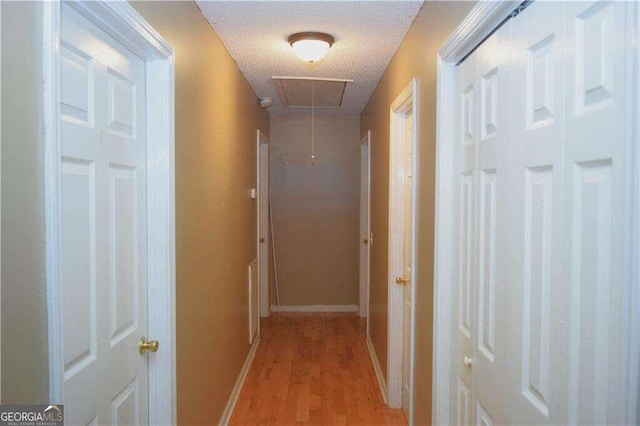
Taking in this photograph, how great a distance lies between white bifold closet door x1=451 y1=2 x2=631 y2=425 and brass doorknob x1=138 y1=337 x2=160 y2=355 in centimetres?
115

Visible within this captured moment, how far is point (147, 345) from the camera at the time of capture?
178cm

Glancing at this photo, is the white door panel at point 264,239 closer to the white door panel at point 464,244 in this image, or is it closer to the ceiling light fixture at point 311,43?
the ceiling light fixture at point 311,43

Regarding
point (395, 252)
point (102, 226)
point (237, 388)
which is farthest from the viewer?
point (237, 388)

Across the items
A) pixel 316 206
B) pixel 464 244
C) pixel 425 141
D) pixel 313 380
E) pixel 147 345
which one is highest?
pixel 425 141

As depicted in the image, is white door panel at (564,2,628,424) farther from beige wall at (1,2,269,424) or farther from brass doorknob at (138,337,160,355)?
brass doorknob at (138,337,160,355)

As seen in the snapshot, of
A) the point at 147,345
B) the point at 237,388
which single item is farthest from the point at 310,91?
the point at 147,345

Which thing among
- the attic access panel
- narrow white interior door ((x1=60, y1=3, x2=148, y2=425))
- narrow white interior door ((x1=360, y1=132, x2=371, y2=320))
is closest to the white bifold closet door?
narrow white interior door ((x1=60, y1=3, x2=148, y2=425))

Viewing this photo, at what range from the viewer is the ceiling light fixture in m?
2.59

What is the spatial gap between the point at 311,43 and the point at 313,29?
78 millimetres

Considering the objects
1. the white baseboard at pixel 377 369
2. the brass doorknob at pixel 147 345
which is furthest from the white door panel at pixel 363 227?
the brass doorknob at pixel 147 345

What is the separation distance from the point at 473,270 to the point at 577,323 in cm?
65

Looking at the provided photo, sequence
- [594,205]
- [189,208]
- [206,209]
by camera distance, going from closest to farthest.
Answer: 1. [594,205]
2. [189,208]
3. [206,209]

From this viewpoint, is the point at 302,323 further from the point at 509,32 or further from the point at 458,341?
the point at 509,32

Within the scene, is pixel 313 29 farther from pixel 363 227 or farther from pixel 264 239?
pixel 264 239
